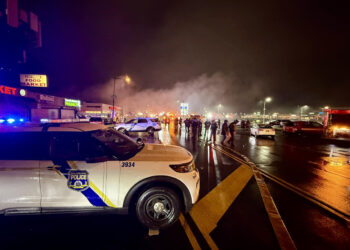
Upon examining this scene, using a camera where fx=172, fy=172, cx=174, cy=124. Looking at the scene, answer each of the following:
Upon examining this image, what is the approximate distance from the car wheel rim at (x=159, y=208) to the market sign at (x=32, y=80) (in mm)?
22303

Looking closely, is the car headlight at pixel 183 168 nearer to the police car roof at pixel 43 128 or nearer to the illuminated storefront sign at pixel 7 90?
the police car roof at pixel 43 128

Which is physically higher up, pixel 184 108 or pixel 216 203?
pixel 184 108

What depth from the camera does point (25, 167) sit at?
107 inches

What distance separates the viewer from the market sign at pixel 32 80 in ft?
61.4

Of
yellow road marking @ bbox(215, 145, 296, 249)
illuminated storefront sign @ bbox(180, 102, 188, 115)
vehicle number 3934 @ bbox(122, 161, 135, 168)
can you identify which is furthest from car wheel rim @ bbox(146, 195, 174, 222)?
illuminated storefront sign @ bbox(180, 102, 188, 115)

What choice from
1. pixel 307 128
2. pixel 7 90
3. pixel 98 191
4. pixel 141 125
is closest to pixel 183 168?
pixel 98 191

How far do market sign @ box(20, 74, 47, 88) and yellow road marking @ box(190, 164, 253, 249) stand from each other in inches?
878

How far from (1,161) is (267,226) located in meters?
4.57

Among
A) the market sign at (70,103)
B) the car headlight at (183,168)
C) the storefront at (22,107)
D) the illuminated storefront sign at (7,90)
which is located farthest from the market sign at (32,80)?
the market sign at (70,103)

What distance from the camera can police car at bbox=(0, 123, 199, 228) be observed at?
2.73 metres

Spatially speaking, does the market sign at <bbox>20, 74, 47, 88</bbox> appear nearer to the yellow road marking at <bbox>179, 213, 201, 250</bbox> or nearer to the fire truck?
the yellow road marking at <bbox>179, 213, 201, 250</bbox>

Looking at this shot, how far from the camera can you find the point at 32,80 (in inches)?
745

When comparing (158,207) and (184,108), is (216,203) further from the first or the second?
(184,108)

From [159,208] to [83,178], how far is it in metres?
1.37
